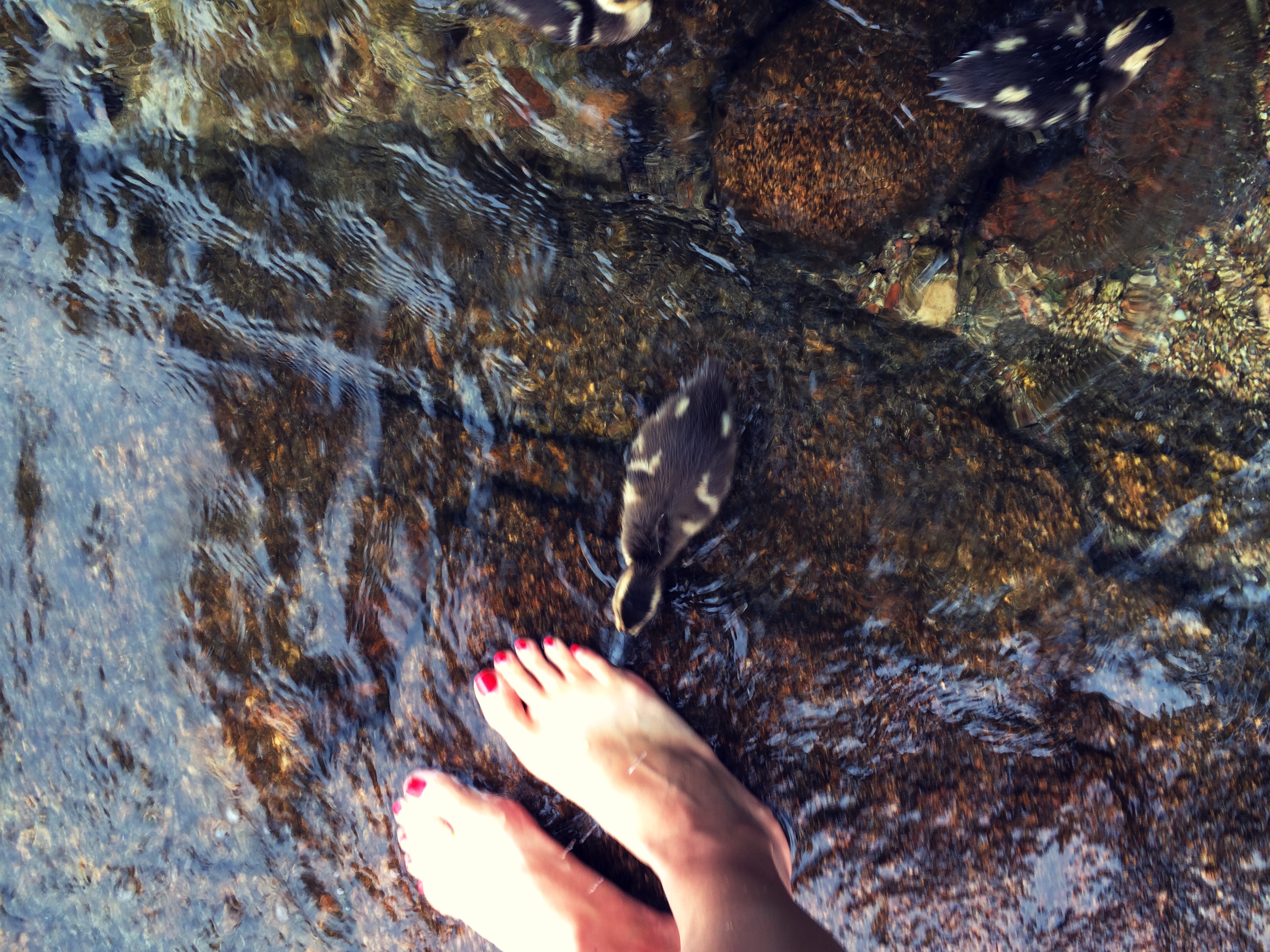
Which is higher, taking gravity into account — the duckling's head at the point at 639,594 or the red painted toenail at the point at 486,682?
the duckling's head at the point at 639,594

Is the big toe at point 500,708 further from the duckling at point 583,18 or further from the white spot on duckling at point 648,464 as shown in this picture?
the duckling at point 583,18

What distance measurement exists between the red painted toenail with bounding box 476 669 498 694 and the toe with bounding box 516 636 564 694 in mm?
117

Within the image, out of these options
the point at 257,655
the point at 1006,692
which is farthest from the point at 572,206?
the point at 1006,692

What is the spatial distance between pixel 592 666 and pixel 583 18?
8.15 feet

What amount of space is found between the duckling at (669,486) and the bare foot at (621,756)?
305mm

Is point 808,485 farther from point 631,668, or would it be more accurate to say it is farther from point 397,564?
point 397,564

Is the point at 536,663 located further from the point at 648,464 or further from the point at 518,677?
the point at 648,464

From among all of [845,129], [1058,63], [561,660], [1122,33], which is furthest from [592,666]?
[1122,33]

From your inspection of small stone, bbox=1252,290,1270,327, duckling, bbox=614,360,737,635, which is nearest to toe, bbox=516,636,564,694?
duckling, bbox=614,360,737,635

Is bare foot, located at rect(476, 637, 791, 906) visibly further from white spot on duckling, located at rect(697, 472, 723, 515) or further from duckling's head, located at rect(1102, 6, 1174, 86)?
duckling's head, located at rect(1102, 6, 1174, 86)

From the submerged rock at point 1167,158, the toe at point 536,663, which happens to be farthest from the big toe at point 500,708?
the submerged rock at point 1167,158

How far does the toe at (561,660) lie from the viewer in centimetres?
265

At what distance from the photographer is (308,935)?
2398mm

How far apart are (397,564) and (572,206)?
163 centimetres
